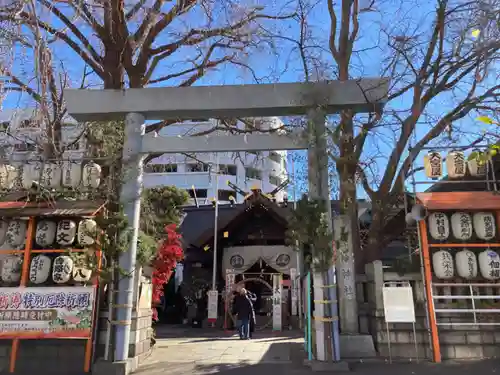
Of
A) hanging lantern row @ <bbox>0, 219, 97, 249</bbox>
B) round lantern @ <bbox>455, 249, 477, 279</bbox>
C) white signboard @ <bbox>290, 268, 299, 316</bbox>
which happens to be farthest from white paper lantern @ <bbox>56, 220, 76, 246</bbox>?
white signboard @ <bbox>290, 268, 299, 316</bbox>

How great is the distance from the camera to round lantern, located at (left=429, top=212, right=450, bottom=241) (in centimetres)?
A: 873

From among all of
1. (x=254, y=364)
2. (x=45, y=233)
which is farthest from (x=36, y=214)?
(x=254, y=364)

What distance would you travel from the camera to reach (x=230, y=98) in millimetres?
8781

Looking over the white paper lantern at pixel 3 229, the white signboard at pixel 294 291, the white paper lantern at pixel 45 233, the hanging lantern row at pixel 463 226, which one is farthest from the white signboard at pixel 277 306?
the white paper lantern at pixel 3 229

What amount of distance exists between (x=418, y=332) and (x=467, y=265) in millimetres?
1612

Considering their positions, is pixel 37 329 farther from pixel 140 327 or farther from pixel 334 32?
pixel 334 32

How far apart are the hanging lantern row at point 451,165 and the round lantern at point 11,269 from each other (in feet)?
28.2

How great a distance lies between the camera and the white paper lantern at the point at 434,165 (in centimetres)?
935

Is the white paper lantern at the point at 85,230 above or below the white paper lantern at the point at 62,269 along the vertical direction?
above

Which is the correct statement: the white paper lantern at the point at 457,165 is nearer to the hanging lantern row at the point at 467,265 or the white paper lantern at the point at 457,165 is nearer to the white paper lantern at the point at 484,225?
the white paper lantern at the point at 484,225

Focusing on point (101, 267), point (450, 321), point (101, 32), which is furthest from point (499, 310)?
point (101, 32)

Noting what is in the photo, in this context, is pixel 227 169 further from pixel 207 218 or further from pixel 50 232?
pixel 50 232

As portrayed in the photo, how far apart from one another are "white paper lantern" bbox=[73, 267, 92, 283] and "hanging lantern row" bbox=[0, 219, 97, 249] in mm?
510

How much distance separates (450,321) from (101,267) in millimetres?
6674
